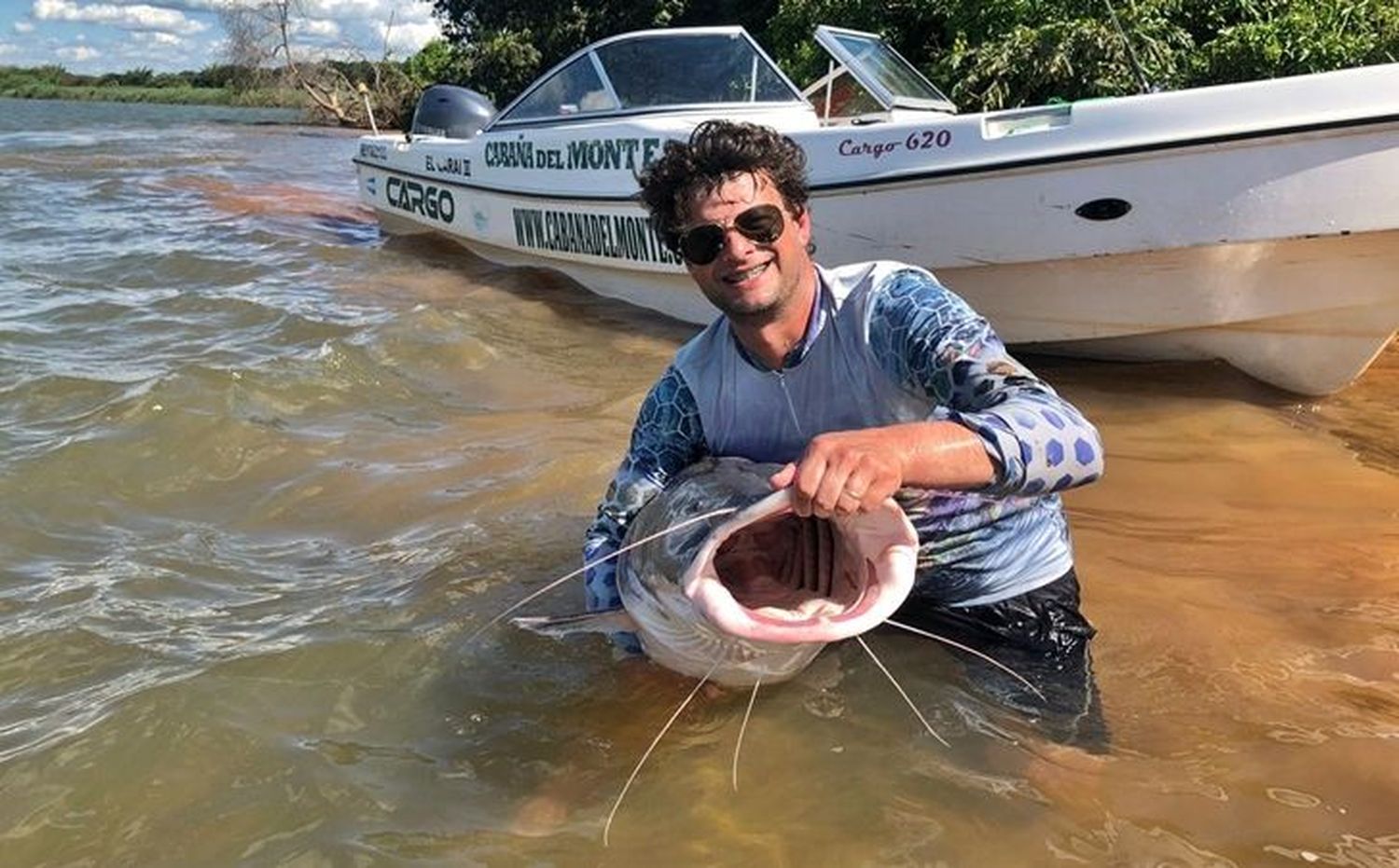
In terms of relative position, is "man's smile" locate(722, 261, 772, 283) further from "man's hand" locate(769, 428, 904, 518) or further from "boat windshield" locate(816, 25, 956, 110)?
"boat windshield" locate(816, 25, 956, 110)

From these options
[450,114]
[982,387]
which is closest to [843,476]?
[982,387]

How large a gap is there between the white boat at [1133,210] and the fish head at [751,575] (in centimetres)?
311

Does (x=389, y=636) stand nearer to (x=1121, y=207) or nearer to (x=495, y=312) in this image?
(x=1121, y=207)

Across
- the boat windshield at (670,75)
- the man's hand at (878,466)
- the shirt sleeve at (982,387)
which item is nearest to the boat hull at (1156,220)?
the boat windshield at (670,75)

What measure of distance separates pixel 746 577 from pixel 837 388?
0.58 metres

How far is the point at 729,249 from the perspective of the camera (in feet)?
8.00

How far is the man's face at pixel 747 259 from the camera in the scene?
8.01 feet

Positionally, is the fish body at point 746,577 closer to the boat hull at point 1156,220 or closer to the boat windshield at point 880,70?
the boat hull at point 1156,220

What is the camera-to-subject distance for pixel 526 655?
3178 mm

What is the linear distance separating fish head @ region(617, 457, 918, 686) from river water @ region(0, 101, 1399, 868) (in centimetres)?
41

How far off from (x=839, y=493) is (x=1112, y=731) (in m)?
1.34

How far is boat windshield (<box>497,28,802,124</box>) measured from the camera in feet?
24.7

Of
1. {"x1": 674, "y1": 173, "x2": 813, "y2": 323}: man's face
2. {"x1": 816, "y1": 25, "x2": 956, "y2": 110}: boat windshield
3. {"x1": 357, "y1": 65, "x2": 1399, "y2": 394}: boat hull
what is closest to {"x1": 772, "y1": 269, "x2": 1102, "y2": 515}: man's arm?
{"x1": 674, "y1": 173, "x2": 813, "y2": 323}: man's face

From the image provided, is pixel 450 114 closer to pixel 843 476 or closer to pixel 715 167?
pixel 715 167
